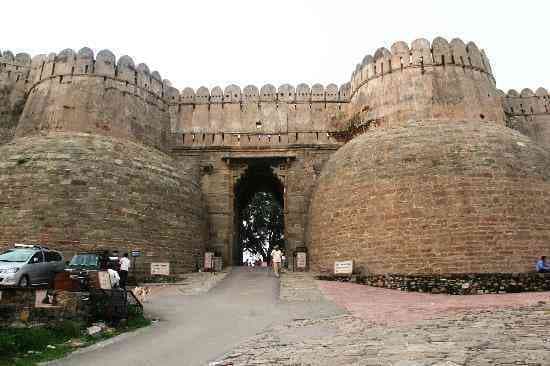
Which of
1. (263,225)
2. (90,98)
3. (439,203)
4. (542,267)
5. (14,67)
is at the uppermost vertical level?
(14,67)

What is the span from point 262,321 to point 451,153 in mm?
9100

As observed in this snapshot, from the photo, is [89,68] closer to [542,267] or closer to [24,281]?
[24,281]

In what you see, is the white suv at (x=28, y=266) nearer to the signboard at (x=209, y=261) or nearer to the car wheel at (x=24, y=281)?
the car wheel at (x=24, y=281)

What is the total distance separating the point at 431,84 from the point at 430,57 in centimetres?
129

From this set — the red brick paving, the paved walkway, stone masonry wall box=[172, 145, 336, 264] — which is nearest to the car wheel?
the paved walkway

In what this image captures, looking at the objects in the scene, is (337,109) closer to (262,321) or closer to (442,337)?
(262,321)

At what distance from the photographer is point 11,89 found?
20469 millimetres

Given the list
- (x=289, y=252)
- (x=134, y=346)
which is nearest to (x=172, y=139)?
(x=289, y=252)

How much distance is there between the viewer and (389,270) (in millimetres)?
14383

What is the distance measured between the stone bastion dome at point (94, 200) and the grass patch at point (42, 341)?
6911 mm

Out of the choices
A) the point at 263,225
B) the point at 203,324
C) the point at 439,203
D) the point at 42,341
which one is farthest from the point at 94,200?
the point at 263,225

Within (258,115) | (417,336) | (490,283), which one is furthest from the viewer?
(258,115)

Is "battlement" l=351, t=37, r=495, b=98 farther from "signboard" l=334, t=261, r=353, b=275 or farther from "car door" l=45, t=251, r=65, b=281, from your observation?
"car door" l=45, t=251, r=65, b=281

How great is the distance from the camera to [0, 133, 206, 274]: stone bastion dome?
14.5 m
